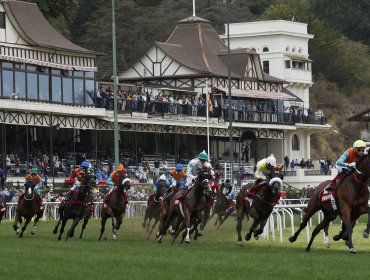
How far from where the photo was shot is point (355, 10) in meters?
102

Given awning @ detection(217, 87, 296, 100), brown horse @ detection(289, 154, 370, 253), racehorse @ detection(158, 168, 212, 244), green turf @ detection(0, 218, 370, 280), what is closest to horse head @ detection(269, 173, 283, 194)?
green turf @ detection(0, 218, 370, 280)

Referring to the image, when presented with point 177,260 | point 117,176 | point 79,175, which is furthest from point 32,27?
point 177,260

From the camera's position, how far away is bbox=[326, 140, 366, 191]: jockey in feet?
74.8

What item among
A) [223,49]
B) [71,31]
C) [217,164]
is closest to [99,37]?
[71,31]

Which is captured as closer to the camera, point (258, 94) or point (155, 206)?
point (155, 206)

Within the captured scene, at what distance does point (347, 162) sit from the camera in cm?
2309

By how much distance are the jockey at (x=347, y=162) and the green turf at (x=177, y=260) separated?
1.25 m

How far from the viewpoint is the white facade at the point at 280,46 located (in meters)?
82.9

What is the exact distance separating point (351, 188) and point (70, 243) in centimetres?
634

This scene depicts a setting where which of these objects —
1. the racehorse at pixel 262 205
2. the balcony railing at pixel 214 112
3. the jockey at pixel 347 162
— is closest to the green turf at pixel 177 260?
the racehorse at pixel 262 205

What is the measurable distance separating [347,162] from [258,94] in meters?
51.3

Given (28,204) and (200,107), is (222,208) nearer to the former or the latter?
(28,204)

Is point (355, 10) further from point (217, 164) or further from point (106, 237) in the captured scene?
point (106, 237)

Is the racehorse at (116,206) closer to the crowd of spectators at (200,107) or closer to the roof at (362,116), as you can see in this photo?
the crowd of spectators at (200,107)
